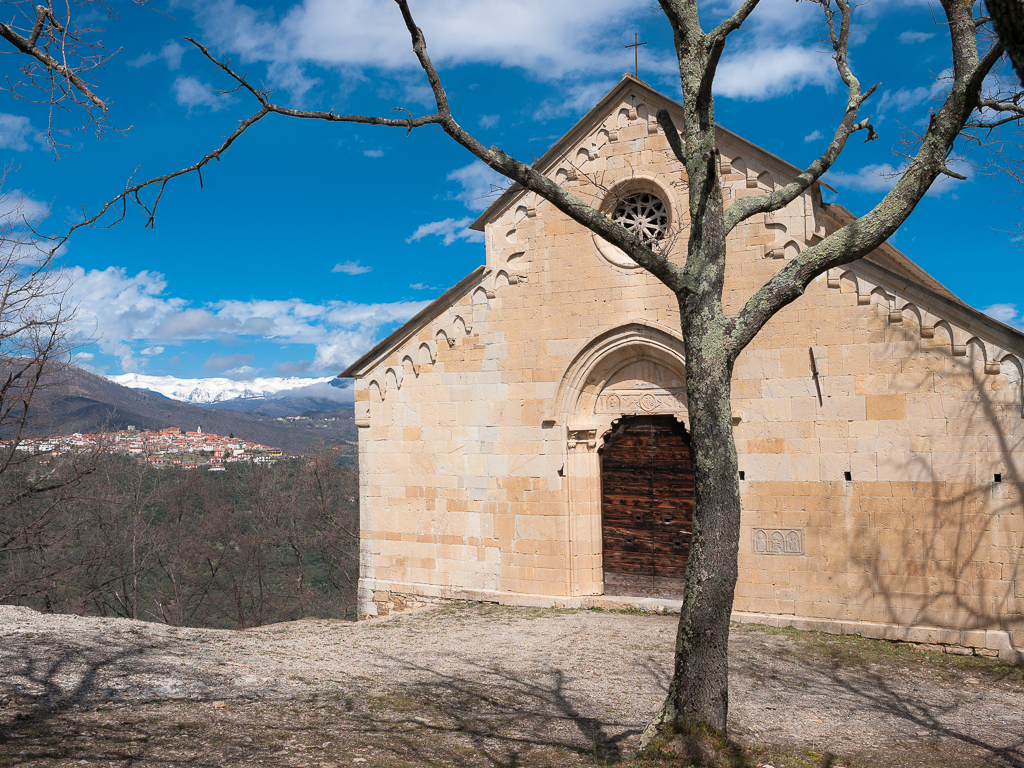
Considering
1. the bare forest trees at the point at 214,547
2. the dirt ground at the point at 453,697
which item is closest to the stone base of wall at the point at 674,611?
the dirt ground at the point at 453,697

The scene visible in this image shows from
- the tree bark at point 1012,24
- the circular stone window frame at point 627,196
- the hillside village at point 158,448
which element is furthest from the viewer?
the hillside village at point 158,448

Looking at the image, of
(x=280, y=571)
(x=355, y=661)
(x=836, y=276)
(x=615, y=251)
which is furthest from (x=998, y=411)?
(x=280, y=571)

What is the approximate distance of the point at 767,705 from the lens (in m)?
6.47

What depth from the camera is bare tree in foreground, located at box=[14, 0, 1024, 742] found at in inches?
187

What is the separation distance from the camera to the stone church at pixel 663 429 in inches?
349

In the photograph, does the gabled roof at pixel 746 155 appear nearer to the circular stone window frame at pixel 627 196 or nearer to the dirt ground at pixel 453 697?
the circular stone window frame at pixel 627 196

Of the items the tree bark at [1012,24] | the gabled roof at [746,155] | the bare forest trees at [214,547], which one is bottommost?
the bare forest trees at [214,547]

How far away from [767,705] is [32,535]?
16433mm

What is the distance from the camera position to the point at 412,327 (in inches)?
486

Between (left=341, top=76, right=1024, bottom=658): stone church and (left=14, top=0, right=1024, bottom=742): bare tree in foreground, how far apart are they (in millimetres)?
4215

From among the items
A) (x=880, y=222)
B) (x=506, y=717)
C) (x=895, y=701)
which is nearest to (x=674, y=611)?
(x=895, y=701)

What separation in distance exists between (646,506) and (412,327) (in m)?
5.00

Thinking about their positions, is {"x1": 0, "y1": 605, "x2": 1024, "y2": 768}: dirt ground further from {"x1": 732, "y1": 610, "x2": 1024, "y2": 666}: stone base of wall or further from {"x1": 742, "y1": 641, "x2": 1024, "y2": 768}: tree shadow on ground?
{"x1": 732, "y1": 610, "x2": 1024, "y2": 666}: stone base of wall

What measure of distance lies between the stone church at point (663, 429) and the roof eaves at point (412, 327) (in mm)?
39
